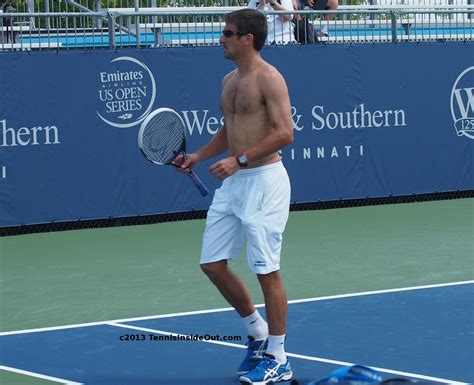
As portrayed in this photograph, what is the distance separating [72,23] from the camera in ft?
44.4

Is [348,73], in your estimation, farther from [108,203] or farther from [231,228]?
[231,228]

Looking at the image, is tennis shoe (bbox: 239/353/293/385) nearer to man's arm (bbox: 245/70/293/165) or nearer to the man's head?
man's arm (bbox: 245/70/293/165)

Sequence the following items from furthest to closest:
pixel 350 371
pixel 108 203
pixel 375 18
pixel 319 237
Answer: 1. pixel 375 18
2. pixel 108 203
3. pixel 319 237
4. pixel 350 371

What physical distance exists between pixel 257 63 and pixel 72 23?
24.5 ft

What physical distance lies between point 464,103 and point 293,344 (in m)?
8.95

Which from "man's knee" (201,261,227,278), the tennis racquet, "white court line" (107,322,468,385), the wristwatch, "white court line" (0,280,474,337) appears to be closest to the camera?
"white court line" (107,322,468,385)

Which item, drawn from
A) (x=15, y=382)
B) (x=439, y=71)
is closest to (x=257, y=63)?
(x=15, y=382)

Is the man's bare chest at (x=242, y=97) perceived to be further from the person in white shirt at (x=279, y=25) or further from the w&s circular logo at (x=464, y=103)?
the w&s circular logo at (x=464, y=103)

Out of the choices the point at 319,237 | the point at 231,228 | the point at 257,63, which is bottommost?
the point at 319,237

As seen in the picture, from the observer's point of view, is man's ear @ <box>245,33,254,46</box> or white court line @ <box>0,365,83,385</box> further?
man's ear @ <box>245,33,254,46</box>

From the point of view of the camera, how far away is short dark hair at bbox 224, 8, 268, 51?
6.43 metres

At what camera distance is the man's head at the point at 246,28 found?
6.43m

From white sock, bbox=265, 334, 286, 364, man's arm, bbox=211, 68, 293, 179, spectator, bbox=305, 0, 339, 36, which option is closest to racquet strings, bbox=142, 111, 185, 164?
man's arm, bbox=211, 68, 293, 179

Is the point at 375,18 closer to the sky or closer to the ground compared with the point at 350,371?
closer to the sky
